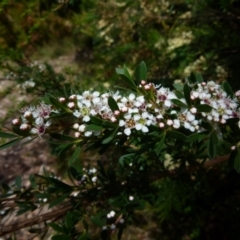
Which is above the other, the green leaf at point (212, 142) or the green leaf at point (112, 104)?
the green leaf at point (112, 104)

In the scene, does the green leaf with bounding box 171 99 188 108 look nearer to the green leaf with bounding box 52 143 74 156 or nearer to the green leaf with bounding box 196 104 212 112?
the green leaf with bounding box 196 104 212 112

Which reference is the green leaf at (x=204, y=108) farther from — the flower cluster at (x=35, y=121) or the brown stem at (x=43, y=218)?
the brown stem at (x=43, y=218)

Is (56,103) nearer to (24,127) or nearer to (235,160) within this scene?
(24,127)

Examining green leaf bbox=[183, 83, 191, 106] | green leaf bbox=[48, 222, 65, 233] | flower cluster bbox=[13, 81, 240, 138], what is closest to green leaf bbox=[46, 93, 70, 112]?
flower cluster bbox=[13, 81, 240, 138]

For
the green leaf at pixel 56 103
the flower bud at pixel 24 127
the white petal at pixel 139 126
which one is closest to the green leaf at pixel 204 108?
the white petal at pixel 139 126

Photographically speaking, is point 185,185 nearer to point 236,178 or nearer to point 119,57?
point 236,178

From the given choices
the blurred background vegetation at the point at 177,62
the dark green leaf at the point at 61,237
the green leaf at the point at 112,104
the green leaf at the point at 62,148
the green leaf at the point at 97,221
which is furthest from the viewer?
the blurred background vegetation at the point at 177,62

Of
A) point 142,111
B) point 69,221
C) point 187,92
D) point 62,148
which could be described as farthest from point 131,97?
point 69,221

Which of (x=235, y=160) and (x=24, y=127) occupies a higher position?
(x=24, y=127)

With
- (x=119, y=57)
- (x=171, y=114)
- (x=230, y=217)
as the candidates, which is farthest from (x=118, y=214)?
(x=119, y=57)
